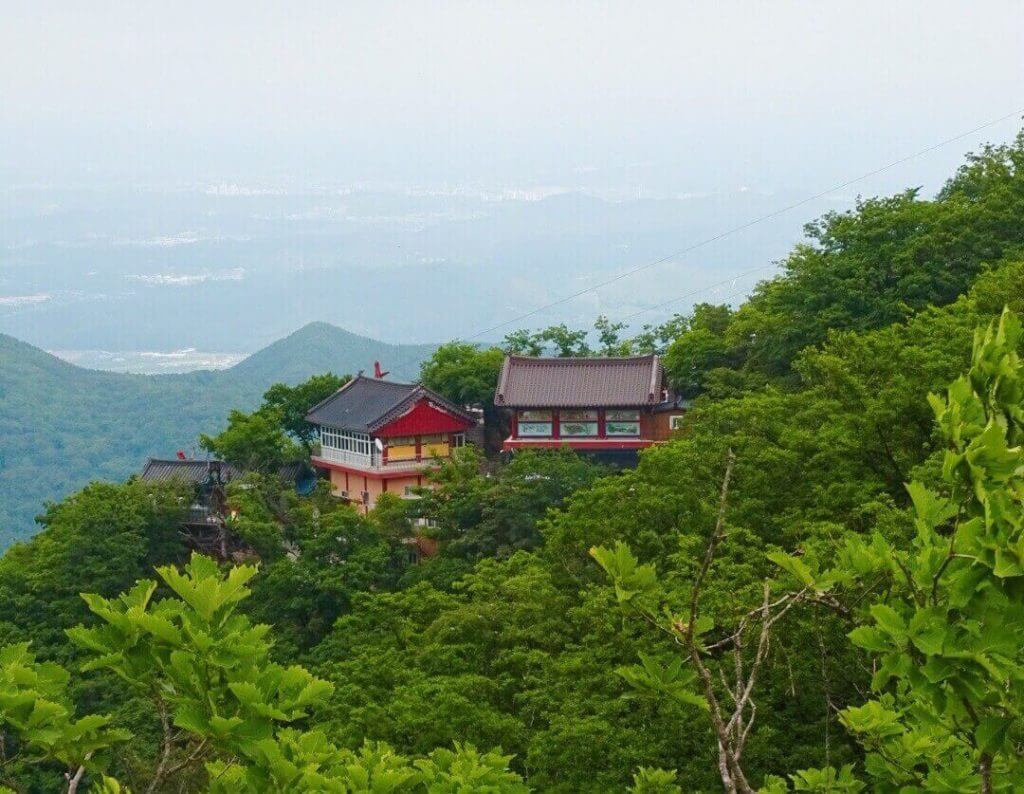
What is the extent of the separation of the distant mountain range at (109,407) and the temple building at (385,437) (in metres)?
39.0

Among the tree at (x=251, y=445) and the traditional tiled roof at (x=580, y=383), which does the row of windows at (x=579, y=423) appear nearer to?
the traditional tiled roof at (x=580, y=383)

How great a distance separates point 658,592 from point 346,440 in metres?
27.8

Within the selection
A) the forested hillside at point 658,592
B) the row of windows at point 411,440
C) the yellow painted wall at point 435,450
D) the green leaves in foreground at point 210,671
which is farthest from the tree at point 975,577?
the yellow painted wall at point 435,450

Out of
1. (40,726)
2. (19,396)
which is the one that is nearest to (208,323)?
(19,396)

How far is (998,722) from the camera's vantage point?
5.40 metres

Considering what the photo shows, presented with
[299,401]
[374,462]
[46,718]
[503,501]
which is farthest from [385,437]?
[46,718]

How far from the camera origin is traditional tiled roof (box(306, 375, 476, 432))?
33.2 metres

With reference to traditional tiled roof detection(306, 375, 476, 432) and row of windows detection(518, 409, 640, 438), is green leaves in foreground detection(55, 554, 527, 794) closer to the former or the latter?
traditional tiled roof detection(306, 375, 476, 432)

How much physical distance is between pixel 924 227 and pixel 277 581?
47.7 ft

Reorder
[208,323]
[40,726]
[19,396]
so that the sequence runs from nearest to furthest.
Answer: [40,726] < [19,396] < [208,323]

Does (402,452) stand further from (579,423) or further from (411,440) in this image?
(579,423)

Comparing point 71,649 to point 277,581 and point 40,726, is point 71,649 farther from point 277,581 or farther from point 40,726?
point 40,726

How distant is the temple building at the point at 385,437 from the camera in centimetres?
3322

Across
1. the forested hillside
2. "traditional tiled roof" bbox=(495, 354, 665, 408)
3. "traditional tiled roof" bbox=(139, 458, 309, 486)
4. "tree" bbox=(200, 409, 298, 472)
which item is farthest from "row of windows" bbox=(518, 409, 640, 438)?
"tree" bbox=(200, 409, 298, 472)
